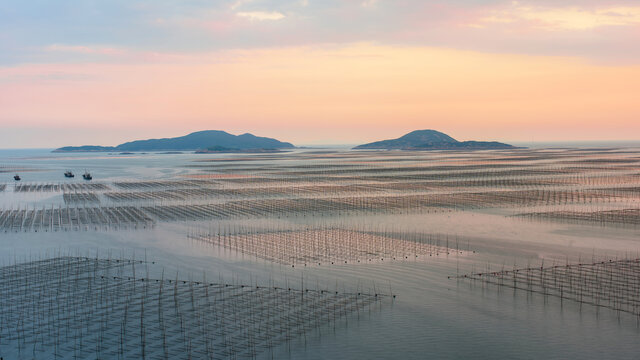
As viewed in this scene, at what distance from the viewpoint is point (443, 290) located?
19.7 m

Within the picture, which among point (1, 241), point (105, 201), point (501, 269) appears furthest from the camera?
point (105, 201)

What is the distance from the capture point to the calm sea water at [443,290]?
591 inches

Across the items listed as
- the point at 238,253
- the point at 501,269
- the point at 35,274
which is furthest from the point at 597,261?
the point at 35,274

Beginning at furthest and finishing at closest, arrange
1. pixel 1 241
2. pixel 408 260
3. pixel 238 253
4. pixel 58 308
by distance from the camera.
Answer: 1. pixel 1 241
2. pixel 238 253
3. pixel 408 260
4. pixel 58 308

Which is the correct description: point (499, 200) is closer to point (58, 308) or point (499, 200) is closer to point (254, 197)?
point (254, 197)

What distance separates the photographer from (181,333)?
1597 centimetres

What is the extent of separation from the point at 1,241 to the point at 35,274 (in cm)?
933

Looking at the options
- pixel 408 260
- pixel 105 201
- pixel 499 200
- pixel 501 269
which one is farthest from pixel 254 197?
pixel 501 269

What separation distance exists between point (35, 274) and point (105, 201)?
85.7 feet

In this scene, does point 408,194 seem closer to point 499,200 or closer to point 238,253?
point 499,200

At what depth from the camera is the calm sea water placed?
1502 centimetres

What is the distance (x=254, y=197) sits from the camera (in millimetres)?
48469

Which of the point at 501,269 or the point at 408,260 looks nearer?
the point at 501,269

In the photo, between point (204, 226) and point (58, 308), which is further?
point (204, 226)
